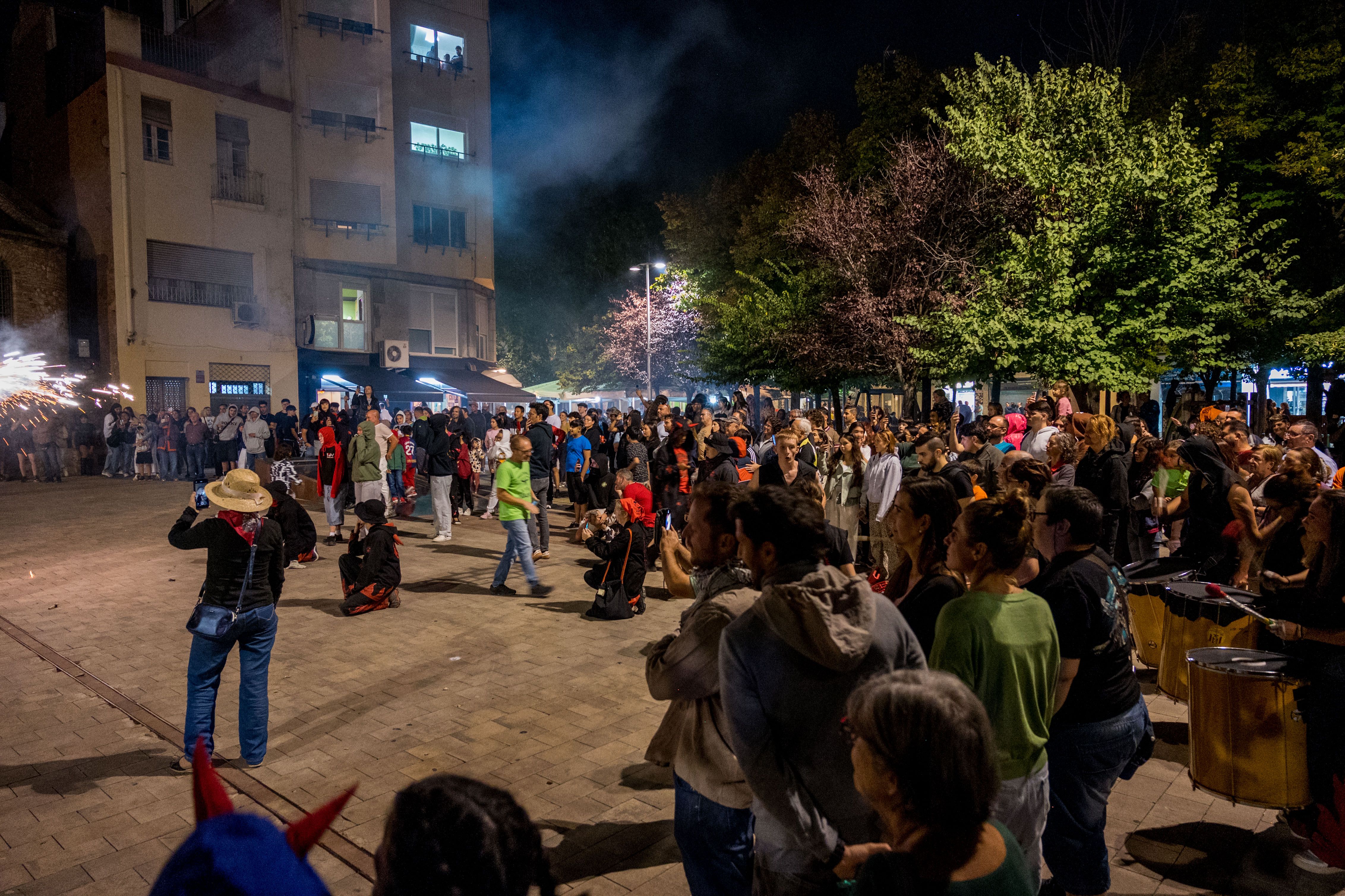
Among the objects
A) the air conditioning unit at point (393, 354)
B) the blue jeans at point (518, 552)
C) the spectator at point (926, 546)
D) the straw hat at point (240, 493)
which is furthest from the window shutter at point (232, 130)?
the spectator at point (926, 546)

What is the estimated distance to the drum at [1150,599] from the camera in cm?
554

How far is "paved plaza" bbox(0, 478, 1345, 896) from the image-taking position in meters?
3.98

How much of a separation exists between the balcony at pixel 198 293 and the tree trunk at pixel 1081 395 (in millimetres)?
24422

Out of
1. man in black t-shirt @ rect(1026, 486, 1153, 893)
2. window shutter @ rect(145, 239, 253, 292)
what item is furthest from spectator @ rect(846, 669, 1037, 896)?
window shutter @ rect(145, 239, 253, 292)

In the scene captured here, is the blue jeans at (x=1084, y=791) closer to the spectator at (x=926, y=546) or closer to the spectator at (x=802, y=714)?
the spectator at (x=926, y=546)

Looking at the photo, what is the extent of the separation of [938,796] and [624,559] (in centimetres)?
690

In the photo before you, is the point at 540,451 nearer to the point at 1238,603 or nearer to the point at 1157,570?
the point at 1157,570

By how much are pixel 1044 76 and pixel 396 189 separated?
73.8ft

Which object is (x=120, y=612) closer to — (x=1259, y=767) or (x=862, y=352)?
(x=1259, y=767)

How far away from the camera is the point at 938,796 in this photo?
164cm

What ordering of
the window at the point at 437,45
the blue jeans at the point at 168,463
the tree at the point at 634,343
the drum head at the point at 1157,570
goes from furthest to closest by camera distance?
the tree at the point at 634,343, the window at the point at 437,45, the blue jeans at the point at 168,463, the drum head at the point at 1157,570

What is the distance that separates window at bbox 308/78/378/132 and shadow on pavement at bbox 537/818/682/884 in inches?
1178

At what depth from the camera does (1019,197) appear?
18062 mm

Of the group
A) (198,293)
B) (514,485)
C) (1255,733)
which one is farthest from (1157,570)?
(198,293)
